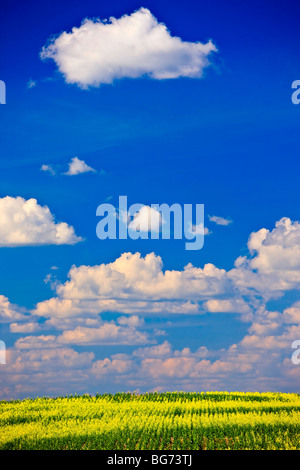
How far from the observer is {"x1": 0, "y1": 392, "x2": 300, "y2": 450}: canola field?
28.6 m

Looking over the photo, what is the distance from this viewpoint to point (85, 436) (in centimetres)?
2969

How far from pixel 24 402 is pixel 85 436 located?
16560 millimetres

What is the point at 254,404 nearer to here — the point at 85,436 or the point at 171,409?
the point at 171,409

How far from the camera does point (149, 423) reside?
109ft

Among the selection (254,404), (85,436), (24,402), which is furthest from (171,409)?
(24,402)

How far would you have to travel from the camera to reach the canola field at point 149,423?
1126 inches
